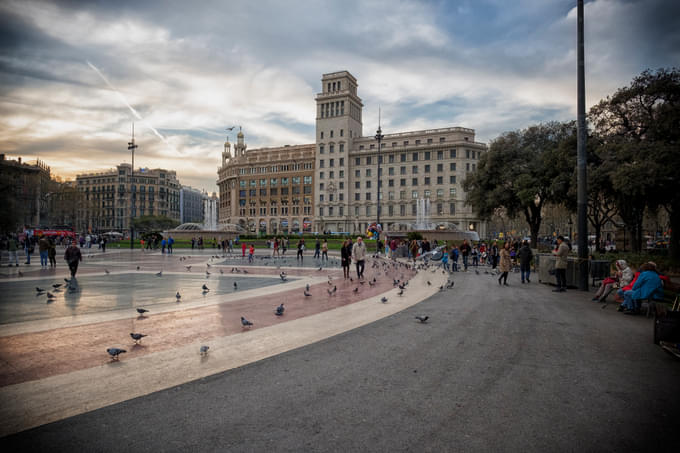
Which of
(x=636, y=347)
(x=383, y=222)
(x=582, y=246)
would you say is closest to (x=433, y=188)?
(x=383, y=222)

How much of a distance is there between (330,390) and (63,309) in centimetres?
810

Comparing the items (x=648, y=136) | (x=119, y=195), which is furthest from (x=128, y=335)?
(x=119, y=195)

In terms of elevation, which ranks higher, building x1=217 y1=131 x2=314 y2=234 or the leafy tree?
building x1=217 y1=131 x2=314 y2=234

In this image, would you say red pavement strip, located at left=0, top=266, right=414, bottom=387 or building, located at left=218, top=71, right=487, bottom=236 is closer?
red pavement strip, located at left=0, top=266, right=414, bottom=387

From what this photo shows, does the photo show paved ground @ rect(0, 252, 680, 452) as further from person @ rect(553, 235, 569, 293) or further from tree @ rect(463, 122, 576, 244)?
tree @ rect(463, 122, 576, 244)

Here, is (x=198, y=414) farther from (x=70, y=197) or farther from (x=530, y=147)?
(x=70, y=197)

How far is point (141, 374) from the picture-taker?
532 centimetres

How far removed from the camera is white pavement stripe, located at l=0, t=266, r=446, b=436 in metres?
4.21

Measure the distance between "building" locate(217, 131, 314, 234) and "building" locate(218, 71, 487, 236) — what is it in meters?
0.31

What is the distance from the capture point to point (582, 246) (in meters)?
14.0

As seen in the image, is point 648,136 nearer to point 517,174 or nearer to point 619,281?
point 619,281

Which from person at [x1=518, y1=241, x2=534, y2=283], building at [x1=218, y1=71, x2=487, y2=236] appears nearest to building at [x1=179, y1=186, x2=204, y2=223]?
building at [x1=218, y1=71, x2=487, y2=236]

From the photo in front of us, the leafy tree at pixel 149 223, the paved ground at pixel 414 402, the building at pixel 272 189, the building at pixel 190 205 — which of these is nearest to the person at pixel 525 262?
the paved ground at pixel 414 402

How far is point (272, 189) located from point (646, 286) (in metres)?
106
